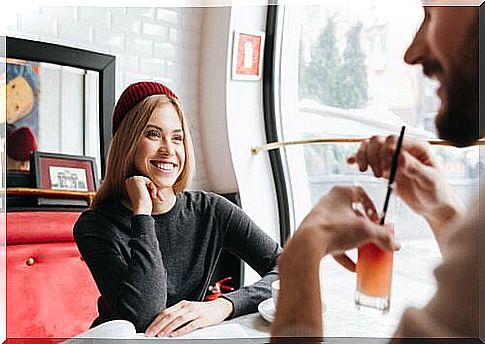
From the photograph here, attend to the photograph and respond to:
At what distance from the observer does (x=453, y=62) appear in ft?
5.42

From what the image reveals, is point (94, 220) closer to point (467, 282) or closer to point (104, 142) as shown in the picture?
point (104, 142)

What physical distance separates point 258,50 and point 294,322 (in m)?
0.63

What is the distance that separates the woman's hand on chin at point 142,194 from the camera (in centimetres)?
165

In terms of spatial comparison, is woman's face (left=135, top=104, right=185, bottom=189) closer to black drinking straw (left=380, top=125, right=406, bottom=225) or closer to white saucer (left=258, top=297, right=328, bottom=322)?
white saucer (left=258, top=297, right=328, bottom=322)

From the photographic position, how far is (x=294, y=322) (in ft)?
5.32

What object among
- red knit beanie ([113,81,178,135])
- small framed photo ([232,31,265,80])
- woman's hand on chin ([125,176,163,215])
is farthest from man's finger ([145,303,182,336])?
small framed photo ([232,31,265,80])

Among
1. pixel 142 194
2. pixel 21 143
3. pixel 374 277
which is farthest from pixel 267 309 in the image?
pixel 21 143

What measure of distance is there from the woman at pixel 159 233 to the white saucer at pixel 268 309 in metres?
0.01

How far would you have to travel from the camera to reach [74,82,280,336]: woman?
164 cm

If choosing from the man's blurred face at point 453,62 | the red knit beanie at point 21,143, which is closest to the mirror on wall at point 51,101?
the red knit beanie at point 21,143

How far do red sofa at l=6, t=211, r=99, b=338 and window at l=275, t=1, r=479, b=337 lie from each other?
20.1 inches

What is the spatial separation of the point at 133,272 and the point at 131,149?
0.90 ft

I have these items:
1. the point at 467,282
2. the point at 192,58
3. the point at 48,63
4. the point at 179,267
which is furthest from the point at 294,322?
the point at 48,63

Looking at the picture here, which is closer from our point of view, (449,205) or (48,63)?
(449,205)
